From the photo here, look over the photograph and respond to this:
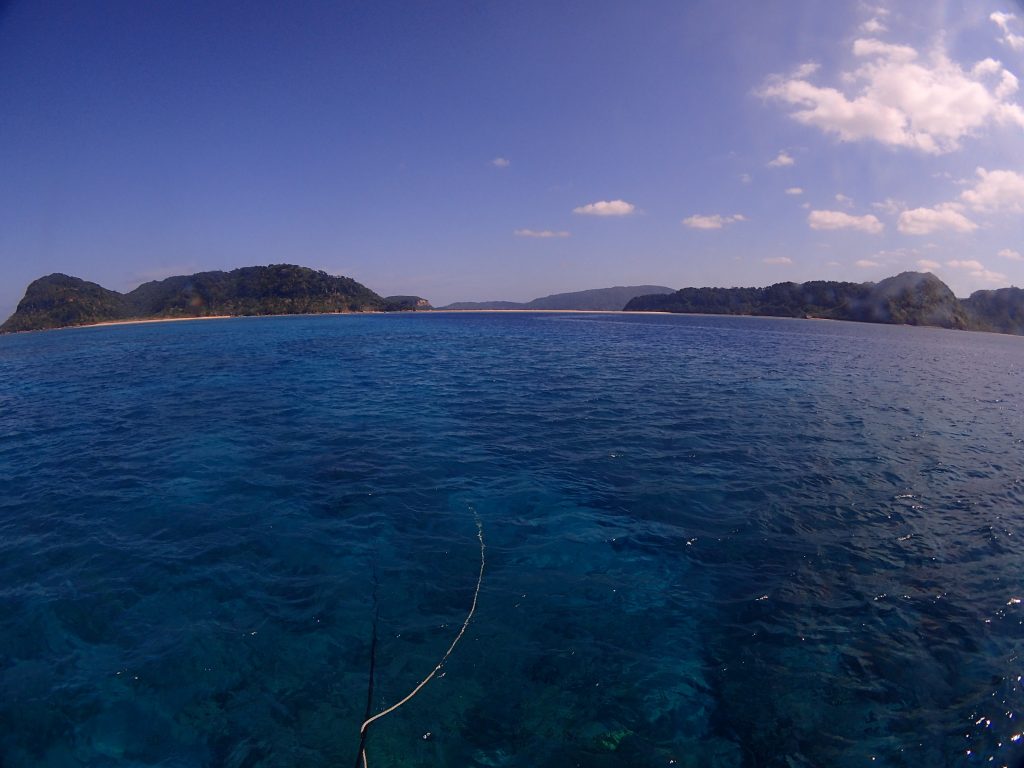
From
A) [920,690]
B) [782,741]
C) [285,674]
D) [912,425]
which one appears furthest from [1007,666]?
[912,425]

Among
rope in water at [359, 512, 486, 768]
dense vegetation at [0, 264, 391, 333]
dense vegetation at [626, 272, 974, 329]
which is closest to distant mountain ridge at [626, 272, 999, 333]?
dense vegetation at [626, 272, 974, 329]

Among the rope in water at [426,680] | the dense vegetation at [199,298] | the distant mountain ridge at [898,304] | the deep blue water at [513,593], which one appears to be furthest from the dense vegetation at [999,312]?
the dense vegetation at [199,298]

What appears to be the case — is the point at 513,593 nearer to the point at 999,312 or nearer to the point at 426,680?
the point at 426,680

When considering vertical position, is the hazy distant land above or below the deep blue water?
above

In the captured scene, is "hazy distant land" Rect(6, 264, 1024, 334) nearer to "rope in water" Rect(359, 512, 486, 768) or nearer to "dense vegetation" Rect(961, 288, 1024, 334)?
"dense vegetation" Rect(961, 288, 1024, 334)

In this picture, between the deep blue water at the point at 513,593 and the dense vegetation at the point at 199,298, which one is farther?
the dense vegetation at the point at 199,298

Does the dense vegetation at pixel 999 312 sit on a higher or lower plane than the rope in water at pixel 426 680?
higher

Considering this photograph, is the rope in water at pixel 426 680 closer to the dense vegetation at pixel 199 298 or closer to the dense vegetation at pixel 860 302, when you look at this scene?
the dense vegetation at pixel 199 298

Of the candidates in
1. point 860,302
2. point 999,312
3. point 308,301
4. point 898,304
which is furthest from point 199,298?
point 999,312
